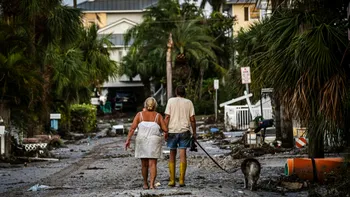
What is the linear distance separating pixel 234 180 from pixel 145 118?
2.82 m

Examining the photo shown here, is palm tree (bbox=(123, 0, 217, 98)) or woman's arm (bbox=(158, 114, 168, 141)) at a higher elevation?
palm tree (bbox=(123, 0, 217, 98))

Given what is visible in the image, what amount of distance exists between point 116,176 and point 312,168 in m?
5.19

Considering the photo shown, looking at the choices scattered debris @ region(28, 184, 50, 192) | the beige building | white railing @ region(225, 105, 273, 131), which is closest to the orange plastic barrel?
scattered debris @ region(28, 184, 50, 192)

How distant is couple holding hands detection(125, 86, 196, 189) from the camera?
15.4 m

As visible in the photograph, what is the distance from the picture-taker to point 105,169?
71.8 feet

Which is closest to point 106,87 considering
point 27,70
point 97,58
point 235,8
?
point 235,8

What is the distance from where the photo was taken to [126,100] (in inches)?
2982

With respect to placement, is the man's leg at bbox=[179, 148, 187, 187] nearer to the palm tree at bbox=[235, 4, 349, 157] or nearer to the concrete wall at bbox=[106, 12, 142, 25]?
the palm tree at bbox=[235, 4, 349, 157]

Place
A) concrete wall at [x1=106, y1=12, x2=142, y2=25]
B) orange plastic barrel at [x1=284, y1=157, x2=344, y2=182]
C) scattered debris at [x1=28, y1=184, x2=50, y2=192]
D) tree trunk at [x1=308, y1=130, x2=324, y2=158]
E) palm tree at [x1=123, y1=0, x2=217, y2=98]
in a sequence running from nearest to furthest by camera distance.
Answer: orange plastic barrel at [x1=284, y1=157, x2=344, y2=182]
scattered debris at [x1=28, y1=184, x2=50, y2=192]
tree trunk at [x1=308, y1=130, x2=324, y2=158]
palm tree at [x1=123, y1=0, x2=217, y2=98]
concrete wall at [x1=106, y1=12, x2=142, y2=25]

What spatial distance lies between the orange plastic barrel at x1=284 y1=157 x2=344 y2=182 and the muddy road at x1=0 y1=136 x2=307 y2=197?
23.9 inches

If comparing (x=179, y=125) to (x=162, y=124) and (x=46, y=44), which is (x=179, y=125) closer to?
(x=162, y=124)

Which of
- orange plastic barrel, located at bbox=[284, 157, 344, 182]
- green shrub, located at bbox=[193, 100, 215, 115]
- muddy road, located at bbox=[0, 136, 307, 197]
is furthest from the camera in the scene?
green shrub, located at bbox=[193, 100, 215, 115]

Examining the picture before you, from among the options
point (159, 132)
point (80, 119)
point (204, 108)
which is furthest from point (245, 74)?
point (204, 108)

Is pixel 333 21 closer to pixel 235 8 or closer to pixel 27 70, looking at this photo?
pixel 27 70
